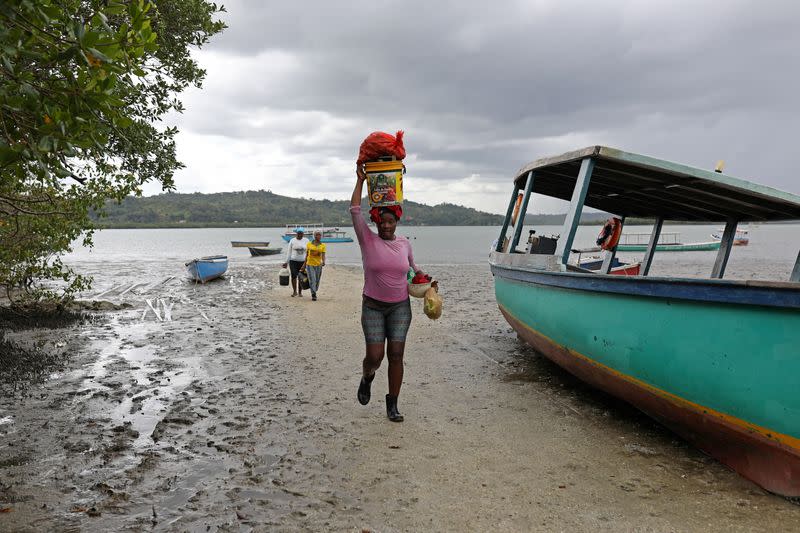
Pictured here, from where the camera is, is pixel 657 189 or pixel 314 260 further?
pixel 314 260

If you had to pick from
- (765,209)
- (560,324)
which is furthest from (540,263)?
(765,209)

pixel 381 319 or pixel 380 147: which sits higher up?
pixel 380 147

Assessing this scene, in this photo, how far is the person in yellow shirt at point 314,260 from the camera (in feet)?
48.2

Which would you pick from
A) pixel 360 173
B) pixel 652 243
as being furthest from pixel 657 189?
pixel 360 173

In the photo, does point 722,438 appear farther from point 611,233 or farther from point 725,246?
point 611,233

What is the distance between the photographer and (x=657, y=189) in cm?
743

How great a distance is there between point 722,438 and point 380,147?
3551 mm

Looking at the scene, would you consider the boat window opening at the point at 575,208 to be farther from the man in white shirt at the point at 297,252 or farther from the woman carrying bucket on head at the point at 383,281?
the man in white shirt at the point at 297,252

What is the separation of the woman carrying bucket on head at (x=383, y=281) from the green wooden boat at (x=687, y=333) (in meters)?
1.77

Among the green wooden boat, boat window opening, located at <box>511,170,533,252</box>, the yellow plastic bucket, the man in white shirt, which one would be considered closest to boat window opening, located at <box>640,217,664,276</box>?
the green wooden boat

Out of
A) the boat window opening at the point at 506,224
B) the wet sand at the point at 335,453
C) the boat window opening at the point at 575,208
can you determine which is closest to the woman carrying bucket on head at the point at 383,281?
the wet sand at the point at 335,453

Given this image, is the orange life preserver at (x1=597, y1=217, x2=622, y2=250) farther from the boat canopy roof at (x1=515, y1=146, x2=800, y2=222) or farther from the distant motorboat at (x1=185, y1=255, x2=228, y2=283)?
the distant motorboat at (x1=185, y1=255, x2=228, y2=283)

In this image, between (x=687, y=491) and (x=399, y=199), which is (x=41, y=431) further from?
(x=687, y=491)

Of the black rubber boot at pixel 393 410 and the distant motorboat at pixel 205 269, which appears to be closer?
the black rubber boot at pixel 393 410
